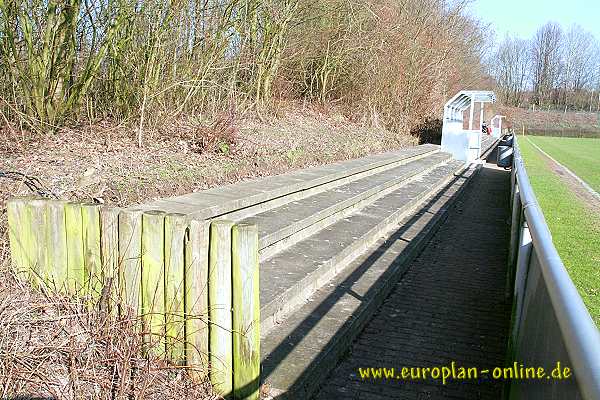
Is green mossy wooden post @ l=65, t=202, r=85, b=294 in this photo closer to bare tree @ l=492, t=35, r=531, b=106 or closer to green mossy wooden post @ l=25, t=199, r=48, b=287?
green mossy wooden post @ l=25, t=199, r=48, b=287

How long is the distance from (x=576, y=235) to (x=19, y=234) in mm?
8679

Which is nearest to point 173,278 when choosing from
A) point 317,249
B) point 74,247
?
point 74,247

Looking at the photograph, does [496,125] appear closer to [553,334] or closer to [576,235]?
[576,235]

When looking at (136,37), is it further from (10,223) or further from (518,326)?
(518,326)

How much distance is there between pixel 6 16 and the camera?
609cm

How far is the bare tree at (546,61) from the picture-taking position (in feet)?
293

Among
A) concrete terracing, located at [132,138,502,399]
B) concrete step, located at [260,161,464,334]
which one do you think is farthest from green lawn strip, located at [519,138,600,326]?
concrete step, located at [260,161,464,334]

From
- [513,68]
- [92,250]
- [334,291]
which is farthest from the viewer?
[513,68]

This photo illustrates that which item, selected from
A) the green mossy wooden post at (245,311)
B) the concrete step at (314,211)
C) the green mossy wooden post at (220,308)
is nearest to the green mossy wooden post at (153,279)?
the green mossy wooden post at (220,308)

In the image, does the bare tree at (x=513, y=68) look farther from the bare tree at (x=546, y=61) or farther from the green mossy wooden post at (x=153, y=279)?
the green mossy wooden post at (x=153, y=279)

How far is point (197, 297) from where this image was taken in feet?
9.41

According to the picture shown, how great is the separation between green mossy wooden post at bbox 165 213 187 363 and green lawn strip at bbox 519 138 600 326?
A: 390 centimetres

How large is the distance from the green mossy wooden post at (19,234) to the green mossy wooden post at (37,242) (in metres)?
0.02

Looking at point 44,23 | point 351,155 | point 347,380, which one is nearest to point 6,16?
point 44,23
